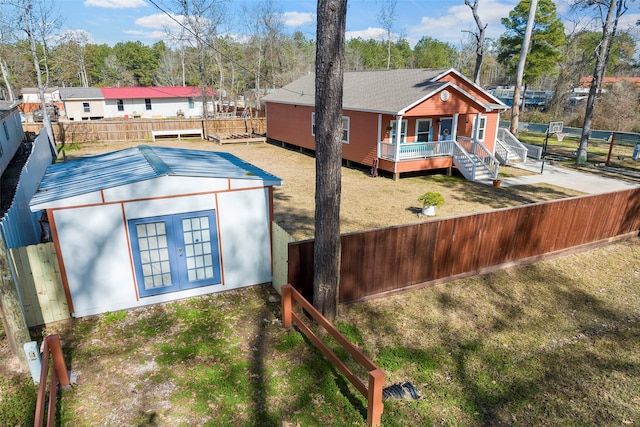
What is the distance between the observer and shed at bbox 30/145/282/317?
7301 mm

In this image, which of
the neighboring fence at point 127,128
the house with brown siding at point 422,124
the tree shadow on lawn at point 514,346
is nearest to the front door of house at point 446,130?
the house with brown siding at point 422,124

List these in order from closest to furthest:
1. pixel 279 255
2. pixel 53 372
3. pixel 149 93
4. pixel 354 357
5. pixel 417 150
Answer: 1. pixel 354 357
2. pixel 53 372
3. pixel 279 255
4. pixel 417 150
5. pixel 149 93

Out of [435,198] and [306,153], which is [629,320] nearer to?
[435,198]

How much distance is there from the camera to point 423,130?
20.2 meters

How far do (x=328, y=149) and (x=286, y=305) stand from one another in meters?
2.97

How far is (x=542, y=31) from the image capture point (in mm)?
45969

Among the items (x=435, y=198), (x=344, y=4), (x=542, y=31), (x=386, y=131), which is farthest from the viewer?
(x=542, y=31)

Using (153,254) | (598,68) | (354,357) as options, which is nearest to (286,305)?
(354,357)

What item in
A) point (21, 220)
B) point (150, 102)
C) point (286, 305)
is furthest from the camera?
point (150, 102)

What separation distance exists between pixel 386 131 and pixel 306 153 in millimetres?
7685

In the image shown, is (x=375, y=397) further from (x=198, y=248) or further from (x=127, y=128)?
(x=127, y=128)

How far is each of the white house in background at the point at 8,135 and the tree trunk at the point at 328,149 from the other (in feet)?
58.6

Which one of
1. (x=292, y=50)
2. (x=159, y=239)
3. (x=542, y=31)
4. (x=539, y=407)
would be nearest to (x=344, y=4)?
(x=159, y=239)

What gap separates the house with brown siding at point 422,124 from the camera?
18.7 meters
